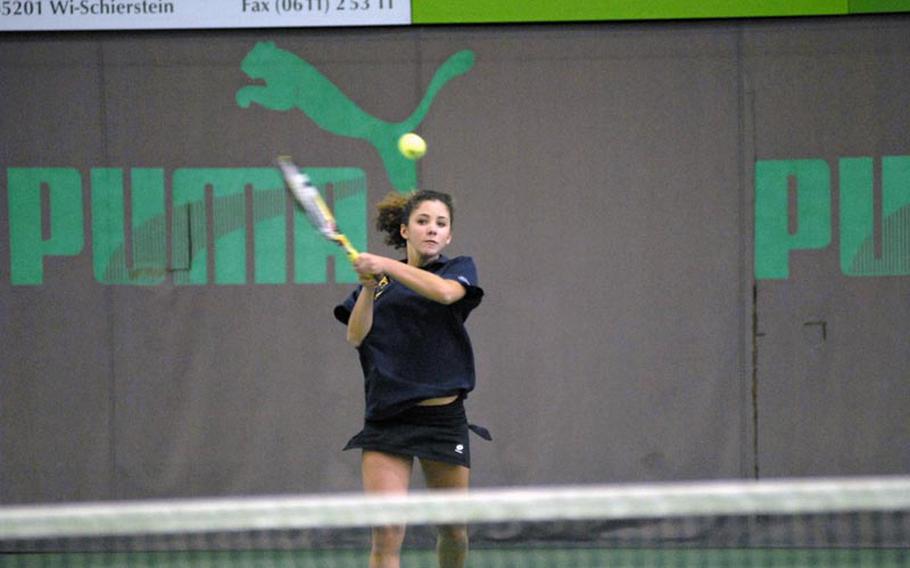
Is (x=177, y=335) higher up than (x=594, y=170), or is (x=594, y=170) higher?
(x=594, y=170)

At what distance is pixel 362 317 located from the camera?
4.62m

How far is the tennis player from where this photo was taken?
4.62 m

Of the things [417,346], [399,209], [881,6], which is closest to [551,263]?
[399,209]

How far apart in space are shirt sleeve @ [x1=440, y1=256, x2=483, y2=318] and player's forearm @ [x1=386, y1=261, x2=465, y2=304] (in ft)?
0.19

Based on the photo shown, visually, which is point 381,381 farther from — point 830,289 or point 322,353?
point 830,289

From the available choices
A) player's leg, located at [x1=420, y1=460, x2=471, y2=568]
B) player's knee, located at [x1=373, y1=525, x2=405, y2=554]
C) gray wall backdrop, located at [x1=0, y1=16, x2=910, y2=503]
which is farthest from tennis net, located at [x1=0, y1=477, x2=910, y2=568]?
player's knee, located at [x1=373, y1=525, x2=405, y2=554]

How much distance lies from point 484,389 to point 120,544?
68.8 inches

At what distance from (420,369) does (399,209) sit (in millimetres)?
605

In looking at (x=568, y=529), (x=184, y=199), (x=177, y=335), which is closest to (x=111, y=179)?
(x=184, y=199)

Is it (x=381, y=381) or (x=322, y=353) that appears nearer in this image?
(x=381, y=381)

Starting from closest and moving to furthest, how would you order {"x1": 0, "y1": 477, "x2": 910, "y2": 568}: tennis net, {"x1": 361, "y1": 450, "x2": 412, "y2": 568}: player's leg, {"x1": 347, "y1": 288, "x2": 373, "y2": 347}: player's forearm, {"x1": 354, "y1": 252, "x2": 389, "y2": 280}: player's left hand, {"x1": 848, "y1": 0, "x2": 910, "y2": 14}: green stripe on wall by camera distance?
{"x1": 354, "y1": 252, "x2": 389, "y2": 280}: player's left hand → {"x1": 361, "y1": 450, "x2": 412, "y2": 568}: player's leg → {"x1": 347, "y1": 288, "x2": 373, "y2": 347}: player's forearm → {"x1": 0, "y1": 477, "x2": 910, "y2": 568}: tennis net → {"x1": 848, "y1": 0, "x2": 910, "y2": 14}: green stripe on wall

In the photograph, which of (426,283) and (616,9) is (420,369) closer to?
(426,283)

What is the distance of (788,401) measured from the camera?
6.44 m

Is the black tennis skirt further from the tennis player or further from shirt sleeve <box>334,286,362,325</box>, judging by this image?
shirt sleeve <box>334,286,362,325</box>
